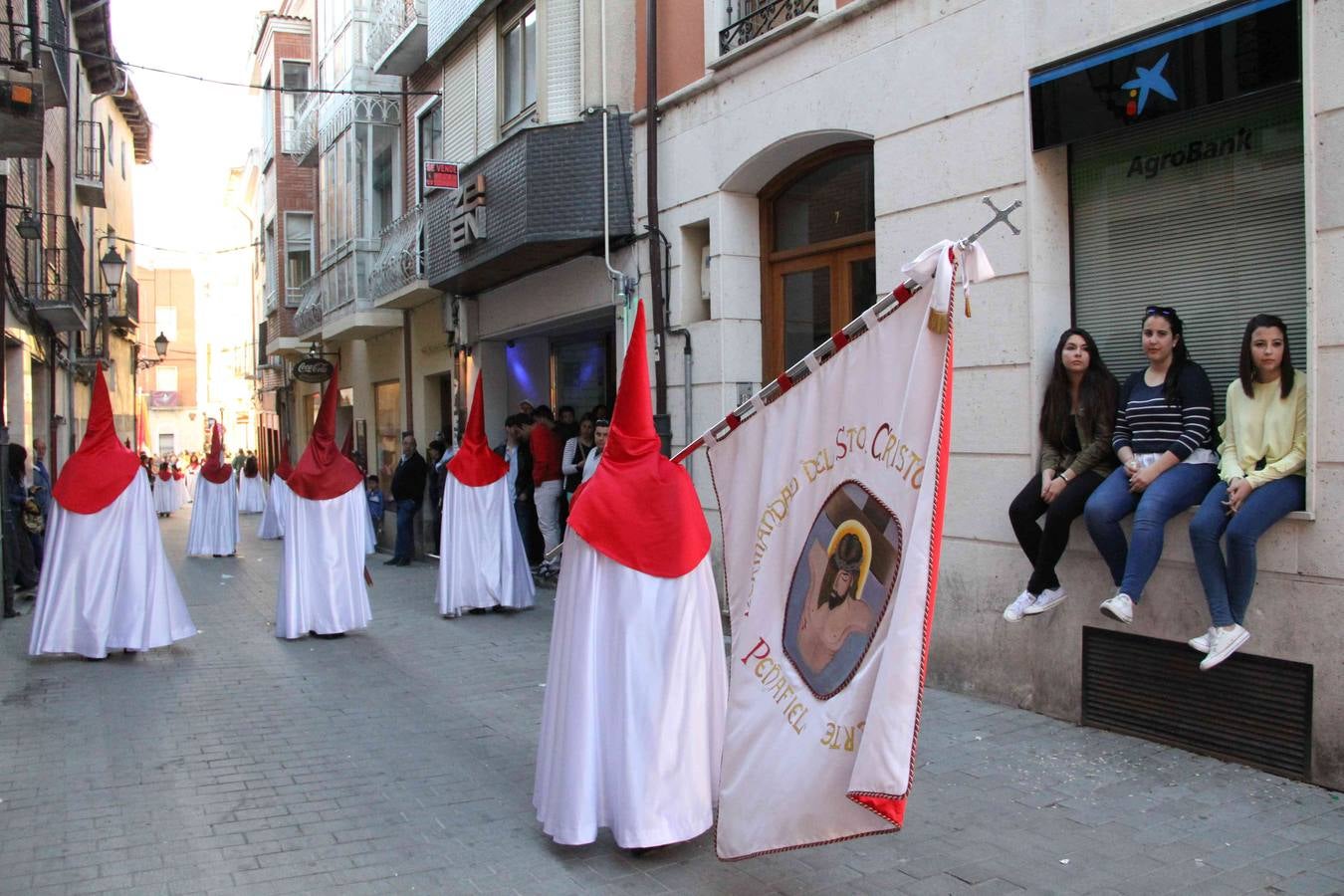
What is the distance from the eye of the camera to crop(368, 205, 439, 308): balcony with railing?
17641mm

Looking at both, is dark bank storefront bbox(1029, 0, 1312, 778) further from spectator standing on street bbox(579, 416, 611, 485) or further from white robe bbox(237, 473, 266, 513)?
white robe bbox(237, 473, 266, 513)

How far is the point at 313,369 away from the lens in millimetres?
25141

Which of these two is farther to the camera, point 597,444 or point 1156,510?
point 597,444

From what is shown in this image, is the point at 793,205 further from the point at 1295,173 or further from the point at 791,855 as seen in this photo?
the point at 791,855

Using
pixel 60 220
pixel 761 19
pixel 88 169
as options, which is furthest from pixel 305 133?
pixel 761 19

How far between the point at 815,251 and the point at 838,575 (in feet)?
20.7

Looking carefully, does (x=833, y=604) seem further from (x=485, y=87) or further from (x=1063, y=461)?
(x=485, y=87)

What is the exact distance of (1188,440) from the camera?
6035 mm

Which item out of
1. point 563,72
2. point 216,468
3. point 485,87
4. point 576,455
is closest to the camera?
point 563,72

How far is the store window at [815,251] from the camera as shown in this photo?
940 cm

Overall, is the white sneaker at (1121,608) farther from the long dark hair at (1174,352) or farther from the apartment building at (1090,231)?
the long dark hair at (1174,352)

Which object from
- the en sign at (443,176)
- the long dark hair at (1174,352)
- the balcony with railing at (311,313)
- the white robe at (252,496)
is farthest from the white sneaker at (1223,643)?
the white robe at (252,496)

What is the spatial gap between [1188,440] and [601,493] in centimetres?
321

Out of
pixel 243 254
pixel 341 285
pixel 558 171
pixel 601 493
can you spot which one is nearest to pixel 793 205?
pixel 558 171
